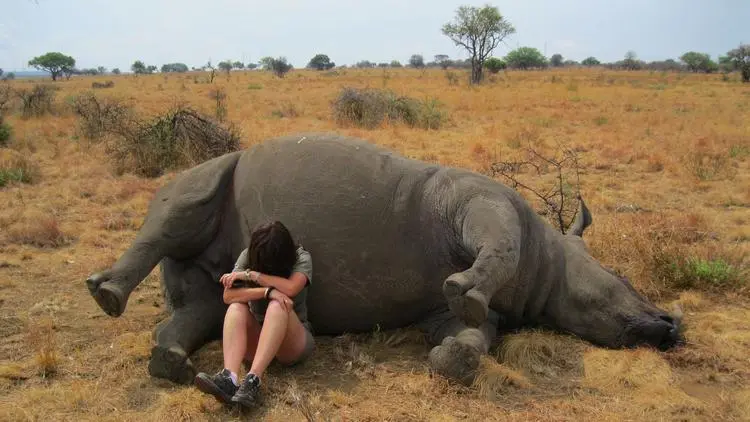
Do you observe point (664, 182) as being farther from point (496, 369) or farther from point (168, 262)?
point (168, 262)

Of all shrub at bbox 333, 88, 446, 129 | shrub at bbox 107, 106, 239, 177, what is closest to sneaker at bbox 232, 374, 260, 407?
shrub at bbox 107, 106, 239, 177

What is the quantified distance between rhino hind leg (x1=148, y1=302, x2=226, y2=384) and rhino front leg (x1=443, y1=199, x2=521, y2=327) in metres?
1.62

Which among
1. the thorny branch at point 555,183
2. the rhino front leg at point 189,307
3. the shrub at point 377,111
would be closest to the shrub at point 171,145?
the thorny branch at point 555,183

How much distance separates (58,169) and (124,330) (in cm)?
744

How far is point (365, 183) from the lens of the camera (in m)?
4.19

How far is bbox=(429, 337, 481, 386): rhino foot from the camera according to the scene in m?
3.51

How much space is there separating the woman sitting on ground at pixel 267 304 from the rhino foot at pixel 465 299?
95 centimetres

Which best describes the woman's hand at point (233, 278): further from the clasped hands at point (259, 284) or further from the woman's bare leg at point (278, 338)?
the woman's bare leg at point (278, 338)

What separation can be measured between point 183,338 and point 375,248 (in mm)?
1349

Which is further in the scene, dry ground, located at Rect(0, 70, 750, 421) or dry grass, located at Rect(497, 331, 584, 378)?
dry grass, located at Rect(497, 331, 584, 378)

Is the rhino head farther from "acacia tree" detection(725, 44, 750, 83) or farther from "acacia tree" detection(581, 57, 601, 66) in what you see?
"acacia tree" detection(581, 57, 601, 66)

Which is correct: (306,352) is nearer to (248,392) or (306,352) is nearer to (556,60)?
(248,392)

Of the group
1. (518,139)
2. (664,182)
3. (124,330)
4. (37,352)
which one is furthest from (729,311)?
(518,139)

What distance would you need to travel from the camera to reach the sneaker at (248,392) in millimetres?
3242
